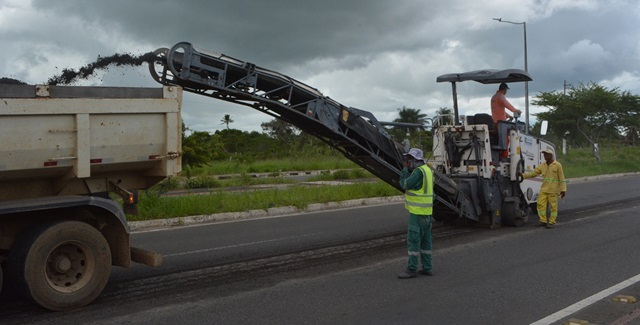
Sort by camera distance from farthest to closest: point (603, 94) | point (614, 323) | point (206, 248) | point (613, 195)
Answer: point (603, 94) < point (613, 195) < point (206, 248) < point (614, 323)

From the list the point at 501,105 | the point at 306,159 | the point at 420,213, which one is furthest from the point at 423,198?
the point at 306,159

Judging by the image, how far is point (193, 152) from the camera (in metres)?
15.3

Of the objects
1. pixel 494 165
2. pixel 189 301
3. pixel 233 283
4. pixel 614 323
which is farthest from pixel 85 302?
pixel 494 165

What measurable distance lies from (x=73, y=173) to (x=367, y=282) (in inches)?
133

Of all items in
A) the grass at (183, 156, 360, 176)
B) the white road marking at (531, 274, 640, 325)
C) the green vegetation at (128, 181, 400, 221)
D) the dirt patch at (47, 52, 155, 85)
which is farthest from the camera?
the grass at (183, 156, 360, 176)

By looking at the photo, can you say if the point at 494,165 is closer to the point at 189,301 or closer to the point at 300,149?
the point at 189,301

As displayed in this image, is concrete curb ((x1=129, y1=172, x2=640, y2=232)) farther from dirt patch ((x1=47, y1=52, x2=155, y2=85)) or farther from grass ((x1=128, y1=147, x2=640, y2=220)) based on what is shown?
dirt patch ((x1=47, y1=52, x2=155, y2=85))

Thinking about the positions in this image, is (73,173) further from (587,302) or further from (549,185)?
(549,185)

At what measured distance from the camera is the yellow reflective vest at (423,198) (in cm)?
725

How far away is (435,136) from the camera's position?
37.6 ft

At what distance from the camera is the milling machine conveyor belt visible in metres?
7.17

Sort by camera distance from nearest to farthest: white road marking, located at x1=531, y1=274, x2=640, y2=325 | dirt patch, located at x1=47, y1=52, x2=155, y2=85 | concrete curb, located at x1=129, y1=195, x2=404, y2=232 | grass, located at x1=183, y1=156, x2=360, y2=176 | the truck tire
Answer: white road marking, located at x1=531, y1=274, x2=640, y2=325, the truck tire, dirt patch, located at x1=47, y1=52, x2=155, y2=85, concrete curb, located at x1=129, y1=195, x2=404, y2=232, grass, located at x1=183, y1=156, x2=360, y2=176

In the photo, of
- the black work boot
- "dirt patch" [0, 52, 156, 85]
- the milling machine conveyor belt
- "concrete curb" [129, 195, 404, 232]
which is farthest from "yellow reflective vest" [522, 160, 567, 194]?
"dirt patch" [0, 52, 156, 85]

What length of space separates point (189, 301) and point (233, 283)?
832 millimetres
